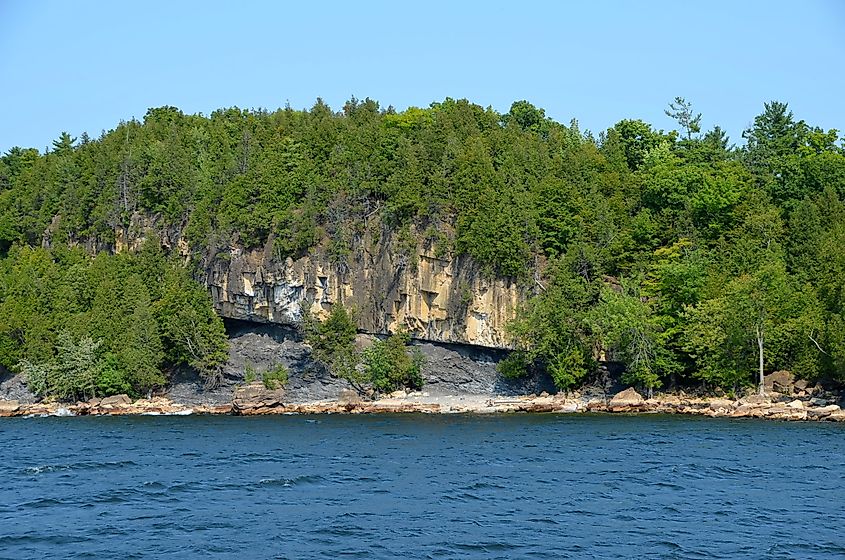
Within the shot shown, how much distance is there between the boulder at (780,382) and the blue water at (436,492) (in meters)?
7.92

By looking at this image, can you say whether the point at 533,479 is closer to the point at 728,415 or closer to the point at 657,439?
the point at 657,439

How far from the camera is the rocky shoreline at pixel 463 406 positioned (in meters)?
65.4

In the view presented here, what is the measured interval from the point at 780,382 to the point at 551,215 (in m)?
22.0

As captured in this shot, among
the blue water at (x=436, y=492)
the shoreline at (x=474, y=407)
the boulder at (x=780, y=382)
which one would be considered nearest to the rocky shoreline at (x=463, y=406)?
the shoreline at (x=474, y=407)

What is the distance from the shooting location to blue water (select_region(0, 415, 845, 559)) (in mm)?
33688

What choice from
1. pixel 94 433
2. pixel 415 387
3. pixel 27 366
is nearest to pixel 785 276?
pixel 415 387

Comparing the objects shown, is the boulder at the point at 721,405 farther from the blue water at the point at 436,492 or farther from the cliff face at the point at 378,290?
the cliff face at the point at 378,290

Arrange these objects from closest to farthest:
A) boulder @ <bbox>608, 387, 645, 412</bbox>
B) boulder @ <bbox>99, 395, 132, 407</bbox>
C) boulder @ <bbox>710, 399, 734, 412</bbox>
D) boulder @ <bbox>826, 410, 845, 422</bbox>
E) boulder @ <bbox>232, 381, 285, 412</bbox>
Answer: boulder @ <bbox>826, 410, 845, 422</bbox>
boulder @ <bbox>710, 399, 734, 412</bbox>
boulder @ <bbox>608, 387, 645, 412</bbox>
boulder @ <bbox>232, 381, 285, 412</bbox>
boulder @ <bbox>99, 395, 132, 407</bbox>

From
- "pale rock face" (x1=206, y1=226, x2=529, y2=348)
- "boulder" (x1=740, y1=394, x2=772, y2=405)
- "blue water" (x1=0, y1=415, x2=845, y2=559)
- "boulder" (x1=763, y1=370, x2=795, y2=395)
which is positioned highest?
"pale rock face" (x1=206, y1=226, x2=529, y2=348)

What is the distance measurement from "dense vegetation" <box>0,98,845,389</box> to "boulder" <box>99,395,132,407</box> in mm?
2307

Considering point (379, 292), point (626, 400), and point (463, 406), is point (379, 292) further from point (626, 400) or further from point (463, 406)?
point (626, 400)

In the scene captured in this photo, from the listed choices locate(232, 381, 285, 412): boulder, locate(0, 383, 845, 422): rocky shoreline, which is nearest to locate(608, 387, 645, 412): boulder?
locate(0, 383, 845, 422): rocky shoreline

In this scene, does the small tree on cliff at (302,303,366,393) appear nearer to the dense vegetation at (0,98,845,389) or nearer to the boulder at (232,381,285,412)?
the boulder at (232,381,285,412)

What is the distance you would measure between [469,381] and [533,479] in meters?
34.9
